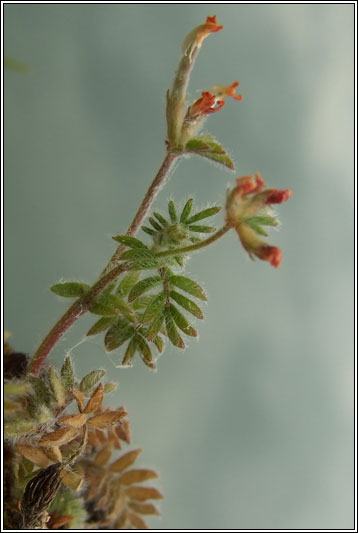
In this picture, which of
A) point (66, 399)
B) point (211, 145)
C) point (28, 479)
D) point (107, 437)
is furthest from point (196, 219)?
point (107, 437)

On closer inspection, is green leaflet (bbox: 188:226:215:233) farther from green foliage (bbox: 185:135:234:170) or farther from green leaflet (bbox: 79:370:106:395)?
green leaflet (bbox: 79:370:106:395)

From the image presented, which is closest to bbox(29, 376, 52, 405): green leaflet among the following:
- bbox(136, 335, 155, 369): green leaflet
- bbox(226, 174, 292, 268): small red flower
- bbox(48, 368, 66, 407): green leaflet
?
bbox(48, 368, 66, 407): green leaflet

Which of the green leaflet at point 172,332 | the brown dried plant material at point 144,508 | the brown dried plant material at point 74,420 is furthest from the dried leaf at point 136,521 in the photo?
the green leaflet at point 172,332

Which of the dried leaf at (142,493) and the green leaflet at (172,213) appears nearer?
the green leaflet at (172,213)

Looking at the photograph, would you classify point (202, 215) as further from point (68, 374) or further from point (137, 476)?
point (137, 476)

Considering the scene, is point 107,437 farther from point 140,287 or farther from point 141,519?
point 140,287

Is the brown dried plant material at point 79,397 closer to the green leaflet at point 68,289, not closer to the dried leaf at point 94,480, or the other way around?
the green leaflet at point 68,289
